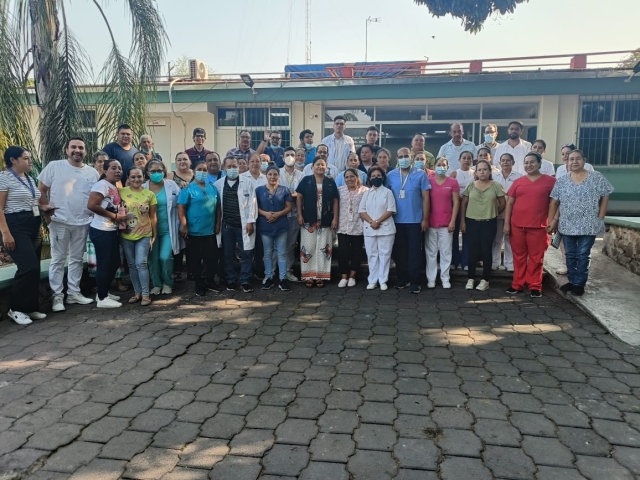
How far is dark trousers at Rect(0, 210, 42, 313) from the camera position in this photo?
5.36m

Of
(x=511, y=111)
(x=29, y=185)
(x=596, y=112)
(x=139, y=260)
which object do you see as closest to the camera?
(x=29, y=185)

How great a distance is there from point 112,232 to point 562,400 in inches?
194

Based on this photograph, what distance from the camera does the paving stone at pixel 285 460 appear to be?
2.75 metres

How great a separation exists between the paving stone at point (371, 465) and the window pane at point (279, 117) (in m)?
13.4

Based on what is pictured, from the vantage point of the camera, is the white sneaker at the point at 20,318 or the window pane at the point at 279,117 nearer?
the white sneaker at the point at 20,318

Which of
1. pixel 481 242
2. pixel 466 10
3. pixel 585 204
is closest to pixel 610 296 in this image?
pixel 585 204

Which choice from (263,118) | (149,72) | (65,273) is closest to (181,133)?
(263,118)

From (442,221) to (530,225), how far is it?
3.56 ft

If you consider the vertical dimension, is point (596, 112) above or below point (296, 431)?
above

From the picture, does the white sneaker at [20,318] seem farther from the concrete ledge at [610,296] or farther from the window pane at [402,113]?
the window pane at [402,113]

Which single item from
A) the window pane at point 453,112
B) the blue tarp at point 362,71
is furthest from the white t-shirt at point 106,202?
the window pane at point 453,112

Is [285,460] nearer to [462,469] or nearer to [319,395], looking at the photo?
[319,395]

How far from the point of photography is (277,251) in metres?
6.91

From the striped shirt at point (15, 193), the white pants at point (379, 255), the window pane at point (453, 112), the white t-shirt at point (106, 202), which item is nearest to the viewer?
the striped shirt at point (15, 193)
